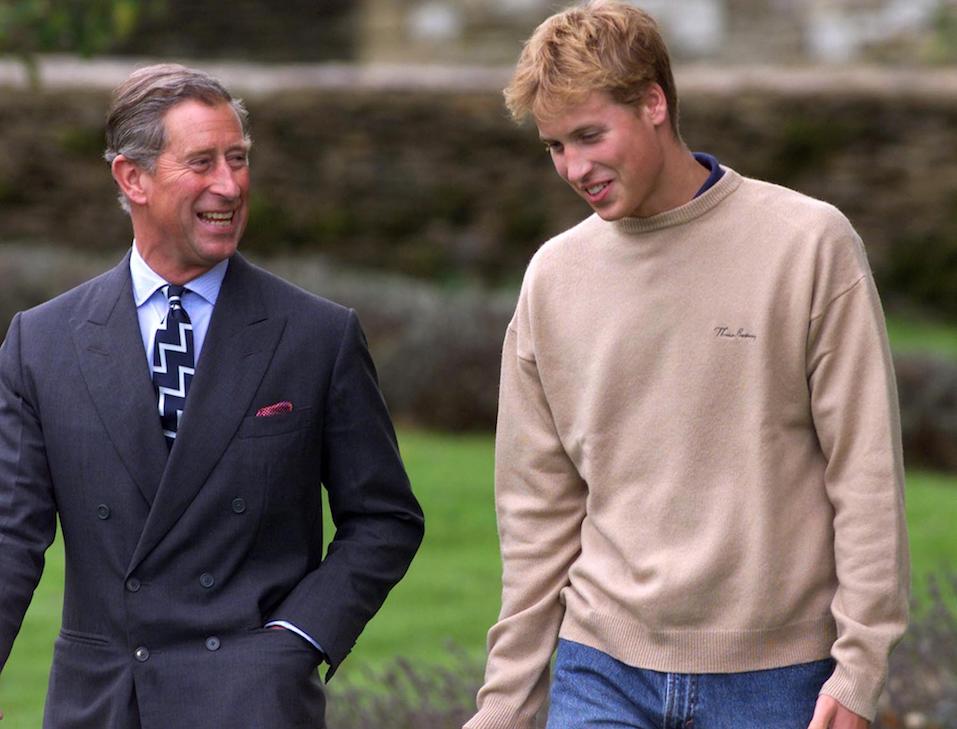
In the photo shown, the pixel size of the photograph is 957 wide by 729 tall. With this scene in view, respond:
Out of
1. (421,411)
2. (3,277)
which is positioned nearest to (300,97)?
(3,277)

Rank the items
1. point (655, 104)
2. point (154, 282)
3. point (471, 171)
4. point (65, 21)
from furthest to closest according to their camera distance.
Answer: point (471, 171), point (65, 21), point (154, 282), point (655, 104)

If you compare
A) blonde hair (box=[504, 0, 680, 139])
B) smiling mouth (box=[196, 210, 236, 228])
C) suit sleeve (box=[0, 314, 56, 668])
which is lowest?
suit sleeve (box=[0, 314, 56, 668])

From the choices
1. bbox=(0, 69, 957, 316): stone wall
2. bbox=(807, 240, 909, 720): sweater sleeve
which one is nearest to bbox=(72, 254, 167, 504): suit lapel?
bbox=(807, 240, 909, 720): sweater sleeve

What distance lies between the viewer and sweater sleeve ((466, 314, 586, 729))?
381cm

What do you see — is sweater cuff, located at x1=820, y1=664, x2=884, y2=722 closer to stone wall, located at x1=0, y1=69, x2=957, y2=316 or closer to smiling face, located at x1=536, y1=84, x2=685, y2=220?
smiling face, located at x1=536, y1=84, x2=685, y2=220

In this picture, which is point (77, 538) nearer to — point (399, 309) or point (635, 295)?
point (635, 295)

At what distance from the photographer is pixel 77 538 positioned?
149 inches

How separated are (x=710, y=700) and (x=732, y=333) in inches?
27.8

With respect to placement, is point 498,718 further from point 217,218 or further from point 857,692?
point 217,218

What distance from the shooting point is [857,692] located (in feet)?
11.2

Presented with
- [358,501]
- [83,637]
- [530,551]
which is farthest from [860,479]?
[83,637]

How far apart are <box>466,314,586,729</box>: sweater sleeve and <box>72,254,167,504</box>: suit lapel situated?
2.42ft

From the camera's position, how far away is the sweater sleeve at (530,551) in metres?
3.81

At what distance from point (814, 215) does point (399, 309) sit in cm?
961
